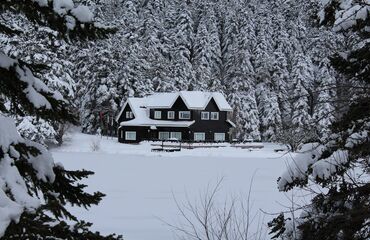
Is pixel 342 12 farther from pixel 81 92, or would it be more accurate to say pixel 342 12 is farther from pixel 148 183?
pixel 81 92

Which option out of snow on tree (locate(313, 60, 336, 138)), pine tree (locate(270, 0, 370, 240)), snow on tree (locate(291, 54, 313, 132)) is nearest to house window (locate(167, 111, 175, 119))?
snow on tree (locate(291, 54, 313, 132))

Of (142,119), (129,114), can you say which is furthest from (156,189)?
(129,114)

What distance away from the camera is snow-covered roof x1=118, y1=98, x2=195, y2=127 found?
54094 millimetres

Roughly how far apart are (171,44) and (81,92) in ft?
59.4

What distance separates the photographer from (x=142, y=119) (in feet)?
181

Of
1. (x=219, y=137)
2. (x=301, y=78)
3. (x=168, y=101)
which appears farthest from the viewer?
(x=301, y=78)

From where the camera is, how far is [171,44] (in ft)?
234

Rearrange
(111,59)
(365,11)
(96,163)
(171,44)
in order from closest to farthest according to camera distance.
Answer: (365,11), (96,163), (111,59), (171,44)

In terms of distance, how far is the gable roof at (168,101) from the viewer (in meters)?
54.0

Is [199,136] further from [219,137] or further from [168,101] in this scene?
[168,101]

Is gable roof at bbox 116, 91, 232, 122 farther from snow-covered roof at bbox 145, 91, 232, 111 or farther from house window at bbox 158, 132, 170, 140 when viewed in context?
house window at bbox 158, 132, 170, 140

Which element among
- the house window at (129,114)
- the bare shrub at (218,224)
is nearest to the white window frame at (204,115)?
the house window at (129,114)

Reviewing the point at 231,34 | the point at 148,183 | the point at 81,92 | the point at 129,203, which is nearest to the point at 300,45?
the point at 231,34

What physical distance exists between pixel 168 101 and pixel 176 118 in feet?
7.46
